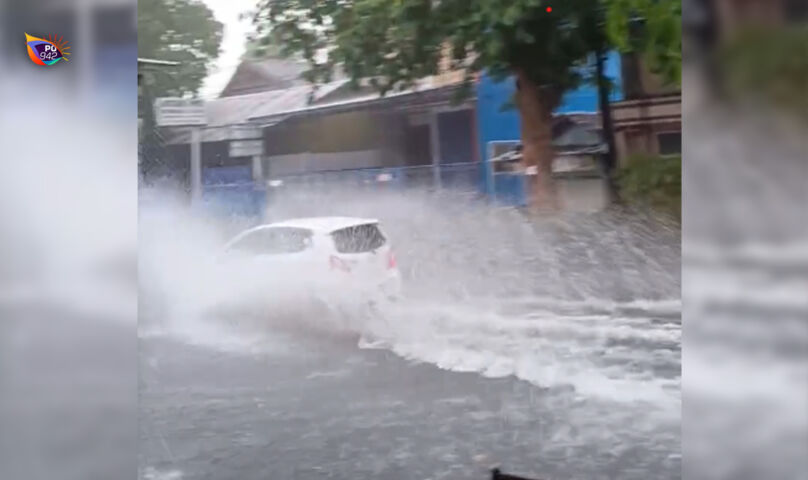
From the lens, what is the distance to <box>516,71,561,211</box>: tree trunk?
10.4 feet

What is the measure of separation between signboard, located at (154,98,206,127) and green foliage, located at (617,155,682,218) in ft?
6.13

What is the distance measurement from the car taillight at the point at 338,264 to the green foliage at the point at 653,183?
1.19 meters

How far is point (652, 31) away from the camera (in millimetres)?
2959

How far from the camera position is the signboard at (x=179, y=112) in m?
3.71

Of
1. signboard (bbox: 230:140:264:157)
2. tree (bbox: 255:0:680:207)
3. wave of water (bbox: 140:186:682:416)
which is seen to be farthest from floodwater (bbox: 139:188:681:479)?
tree (bbox: 255:0:680:207)

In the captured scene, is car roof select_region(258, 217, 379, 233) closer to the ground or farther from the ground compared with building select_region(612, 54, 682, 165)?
closer to the ground

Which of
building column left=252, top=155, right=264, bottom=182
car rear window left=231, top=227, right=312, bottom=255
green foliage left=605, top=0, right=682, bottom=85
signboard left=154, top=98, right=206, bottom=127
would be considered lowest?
car rear window left=231, top=227, right=312, bottom=255

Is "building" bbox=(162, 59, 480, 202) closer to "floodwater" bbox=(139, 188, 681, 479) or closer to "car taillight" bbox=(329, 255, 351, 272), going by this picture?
"floodwater" bbox=(139, 188, 681, 479)

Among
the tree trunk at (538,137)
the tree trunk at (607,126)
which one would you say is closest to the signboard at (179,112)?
the tree trunk at (538,137)

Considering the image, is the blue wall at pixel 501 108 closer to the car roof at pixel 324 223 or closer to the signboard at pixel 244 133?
the car roof at pixel 324 223

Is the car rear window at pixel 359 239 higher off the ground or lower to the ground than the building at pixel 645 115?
lower

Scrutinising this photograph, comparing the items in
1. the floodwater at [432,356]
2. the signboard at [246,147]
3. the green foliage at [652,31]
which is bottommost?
the floodwater at [432,356]

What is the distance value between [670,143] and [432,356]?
1.26m

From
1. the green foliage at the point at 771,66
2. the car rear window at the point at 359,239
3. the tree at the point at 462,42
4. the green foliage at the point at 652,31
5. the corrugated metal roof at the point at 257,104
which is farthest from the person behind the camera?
the corrugated metal roof at the point at 257,104
